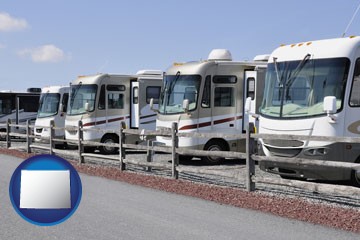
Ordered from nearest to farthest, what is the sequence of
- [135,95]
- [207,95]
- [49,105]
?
[207,95]
[135,95]
[49,105]

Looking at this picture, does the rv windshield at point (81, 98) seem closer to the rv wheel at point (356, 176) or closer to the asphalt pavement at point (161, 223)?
the asphalt pavement at point (161, 223)

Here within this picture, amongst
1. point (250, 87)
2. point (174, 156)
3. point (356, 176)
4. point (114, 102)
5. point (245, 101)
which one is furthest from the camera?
point (114, 102)

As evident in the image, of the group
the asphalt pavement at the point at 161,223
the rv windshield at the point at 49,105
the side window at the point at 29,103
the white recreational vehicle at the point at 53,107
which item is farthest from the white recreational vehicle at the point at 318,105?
the side window at the point at 29,103

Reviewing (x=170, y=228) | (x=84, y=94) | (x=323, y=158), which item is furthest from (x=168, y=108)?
(x=170, y=228)

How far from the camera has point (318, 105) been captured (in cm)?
988

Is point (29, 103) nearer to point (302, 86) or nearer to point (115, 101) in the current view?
point (115, 101)

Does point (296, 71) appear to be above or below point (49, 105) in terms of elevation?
above

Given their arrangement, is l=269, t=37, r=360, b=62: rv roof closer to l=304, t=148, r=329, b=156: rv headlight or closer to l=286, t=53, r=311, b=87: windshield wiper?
l=286, t=53, r=311, b=87: windshield wiper

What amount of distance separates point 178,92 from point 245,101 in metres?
2.28

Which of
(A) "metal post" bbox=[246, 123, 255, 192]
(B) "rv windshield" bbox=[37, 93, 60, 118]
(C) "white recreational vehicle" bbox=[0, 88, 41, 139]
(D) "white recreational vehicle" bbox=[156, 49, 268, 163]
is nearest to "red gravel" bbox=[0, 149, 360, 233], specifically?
(A) "metal post" bbox=[246, 123, 255, 192]

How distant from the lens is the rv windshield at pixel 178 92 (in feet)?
49.4

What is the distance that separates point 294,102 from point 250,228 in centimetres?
457

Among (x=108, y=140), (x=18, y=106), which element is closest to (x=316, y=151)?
(x=108, y=140)

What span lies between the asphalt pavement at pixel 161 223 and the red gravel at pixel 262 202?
269mm
